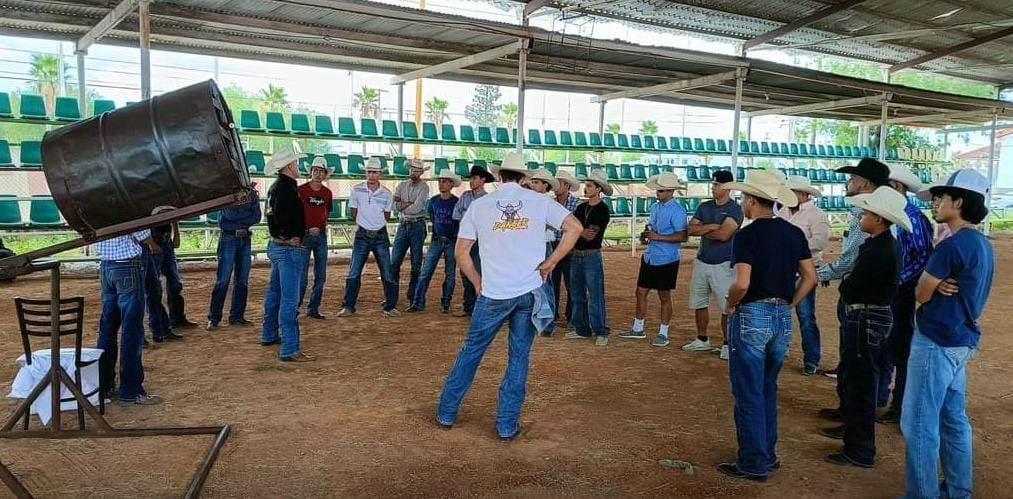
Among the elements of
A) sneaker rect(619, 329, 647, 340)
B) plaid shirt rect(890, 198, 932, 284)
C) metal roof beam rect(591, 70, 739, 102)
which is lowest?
sneaker rect(619, 329, 647, 340)

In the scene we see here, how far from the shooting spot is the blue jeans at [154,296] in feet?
21.7

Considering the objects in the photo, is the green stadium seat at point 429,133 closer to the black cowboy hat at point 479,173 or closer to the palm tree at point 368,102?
the black cowboy hat at point 479,173

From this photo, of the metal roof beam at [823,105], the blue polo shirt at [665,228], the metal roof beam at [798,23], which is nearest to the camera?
the blue polo shirt at [665,228]

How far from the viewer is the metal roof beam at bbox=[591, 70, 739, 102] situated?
14625 mm

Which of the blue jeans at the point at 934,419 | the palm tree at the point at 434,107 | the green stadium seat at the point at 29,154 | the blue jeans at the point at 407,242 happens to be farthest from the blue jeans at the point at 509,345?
the palm tree at the point at 434,107

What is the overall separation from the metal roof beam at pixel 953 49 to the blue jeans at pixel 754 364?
16.8 meters

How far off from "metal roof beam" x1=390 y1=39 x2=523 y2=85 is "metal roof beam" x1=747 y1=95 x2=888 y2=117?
10663 mm

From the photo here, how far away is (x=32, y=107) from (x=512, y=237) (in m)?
9.42

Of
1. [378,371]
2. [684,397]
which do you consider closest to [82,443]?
[378,371]

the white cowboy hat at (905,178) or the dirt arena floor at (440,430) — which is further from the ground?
the white cowboy hat at (905,178)

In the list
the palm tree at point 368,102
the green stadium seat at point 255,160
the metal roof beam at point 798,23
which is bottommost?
the green stadium seat at point 255,160

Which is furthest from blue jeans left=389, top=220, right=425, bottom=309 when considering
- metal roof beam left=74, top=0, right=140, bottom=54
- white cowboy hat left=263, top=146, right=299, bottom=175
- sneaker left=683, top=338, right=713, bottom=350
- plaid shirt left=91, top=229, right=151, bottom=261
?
metal roof beam left=74, top=0, right=140, bottom=54

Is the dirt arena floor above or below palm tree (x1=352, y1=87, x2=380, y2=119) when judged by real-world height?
below

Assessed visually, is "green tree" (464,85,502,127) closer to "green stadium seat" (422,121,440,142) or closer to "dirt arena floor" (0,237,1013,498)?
"green stadium seat" (422,121,440,142)
